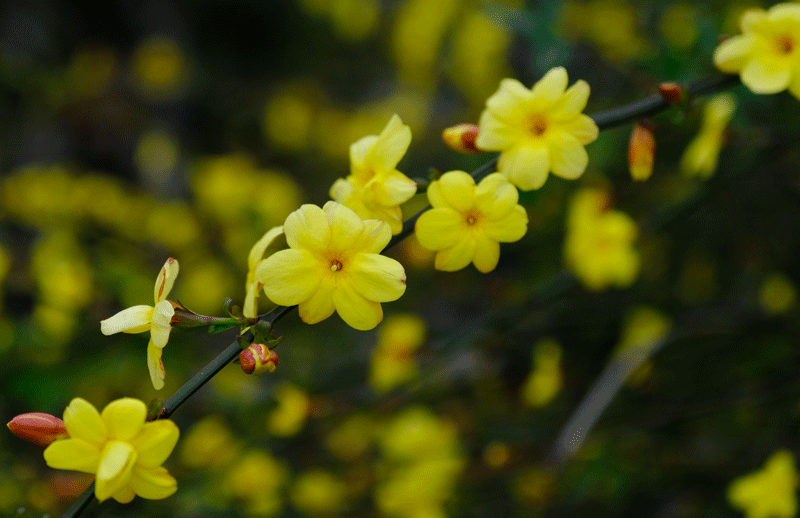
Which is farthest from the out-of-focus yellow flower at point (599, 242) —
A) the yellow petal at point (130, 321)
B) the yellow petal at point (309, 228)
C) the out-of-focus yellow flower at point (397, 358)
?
the yellow petal at point (130, 321)

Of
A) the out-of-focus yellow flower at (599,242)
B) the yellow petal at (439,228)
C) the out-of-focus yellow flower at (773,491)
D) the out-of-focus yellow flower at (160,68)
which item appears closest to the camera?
the yellow petal at (439,228)

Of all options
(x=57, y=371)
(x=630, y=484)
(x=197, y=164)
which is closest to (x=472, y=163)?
(x=630, y=484)

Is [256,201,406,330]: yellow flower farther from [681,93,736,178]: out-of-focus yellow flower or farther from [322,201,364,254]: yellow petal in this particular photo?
[681,93,736,178]: out-of-focus yellow flower

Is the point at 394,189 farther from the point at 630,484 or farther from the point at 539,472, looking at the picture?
the point at 630,484

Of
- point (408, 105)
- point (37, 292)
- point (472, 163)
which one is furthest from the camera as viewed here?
point (408, 105)

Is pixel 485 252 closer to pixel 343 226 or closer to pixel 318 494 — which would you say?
pixel 343 226

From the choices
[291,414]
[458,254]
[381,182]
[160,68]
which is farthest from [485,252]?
[160,68]

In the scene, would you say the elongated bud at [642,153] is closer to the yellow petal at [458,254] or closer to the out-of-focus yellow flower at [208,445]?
the yellow petal at [458,254]
